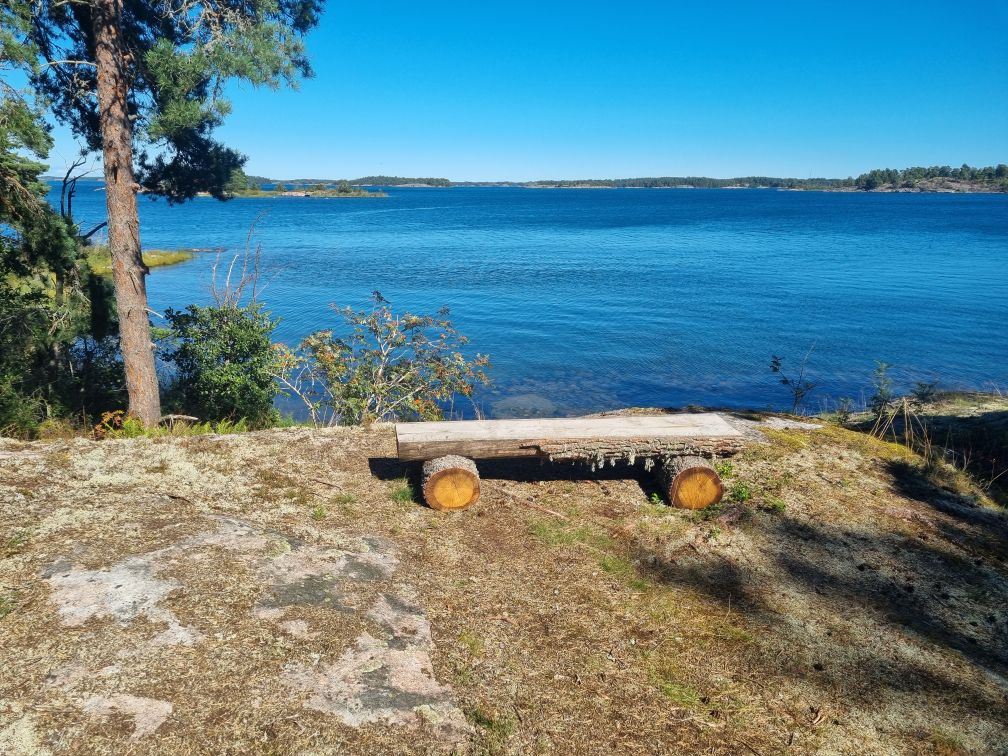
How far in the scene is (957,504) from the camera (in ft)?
24.7

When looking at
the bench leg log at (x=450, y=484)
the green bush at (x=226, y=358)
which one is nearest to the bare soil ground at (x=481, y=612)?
the bench leg log at (x=450, y=484)

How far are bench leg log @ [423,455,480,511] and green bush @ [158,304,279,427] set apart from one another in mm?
5949

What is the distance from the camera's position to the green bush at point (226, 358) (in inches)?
441

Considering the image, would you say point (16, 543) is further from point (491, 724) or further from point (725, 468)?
point (725, 468)

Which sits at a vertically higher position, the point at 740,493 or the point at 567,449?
the point at 567,449

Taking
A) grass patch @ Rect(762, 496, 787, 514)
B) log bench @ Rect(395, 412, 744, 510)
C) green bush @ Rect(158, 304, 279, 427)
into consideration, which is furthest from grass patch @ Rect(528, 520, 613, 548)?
green bush @ Rect(158, 304, 279, 427)

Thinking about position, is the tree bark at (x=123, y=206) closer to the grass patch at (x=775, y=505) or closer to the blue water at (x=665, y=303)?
the blue water at (x=665, y=303)

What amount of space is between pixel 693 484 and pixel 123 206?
29.5 feet

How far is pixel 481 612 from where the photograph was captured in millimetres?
5066

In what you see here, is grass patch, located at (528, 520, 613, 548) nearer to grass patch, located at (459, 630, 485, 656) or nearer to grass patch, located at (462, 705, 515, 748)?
grass patch, located at (459, 630, 485, 656)

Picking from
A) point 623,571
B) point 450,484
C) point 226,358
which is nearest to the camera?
point 623,571

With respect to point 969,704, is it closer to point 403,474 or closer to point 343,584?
point 343,584

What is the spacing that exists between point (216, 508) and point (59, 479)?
1.71m

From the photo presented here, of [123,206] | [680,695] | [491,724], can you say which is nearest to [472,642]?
[491,724]
